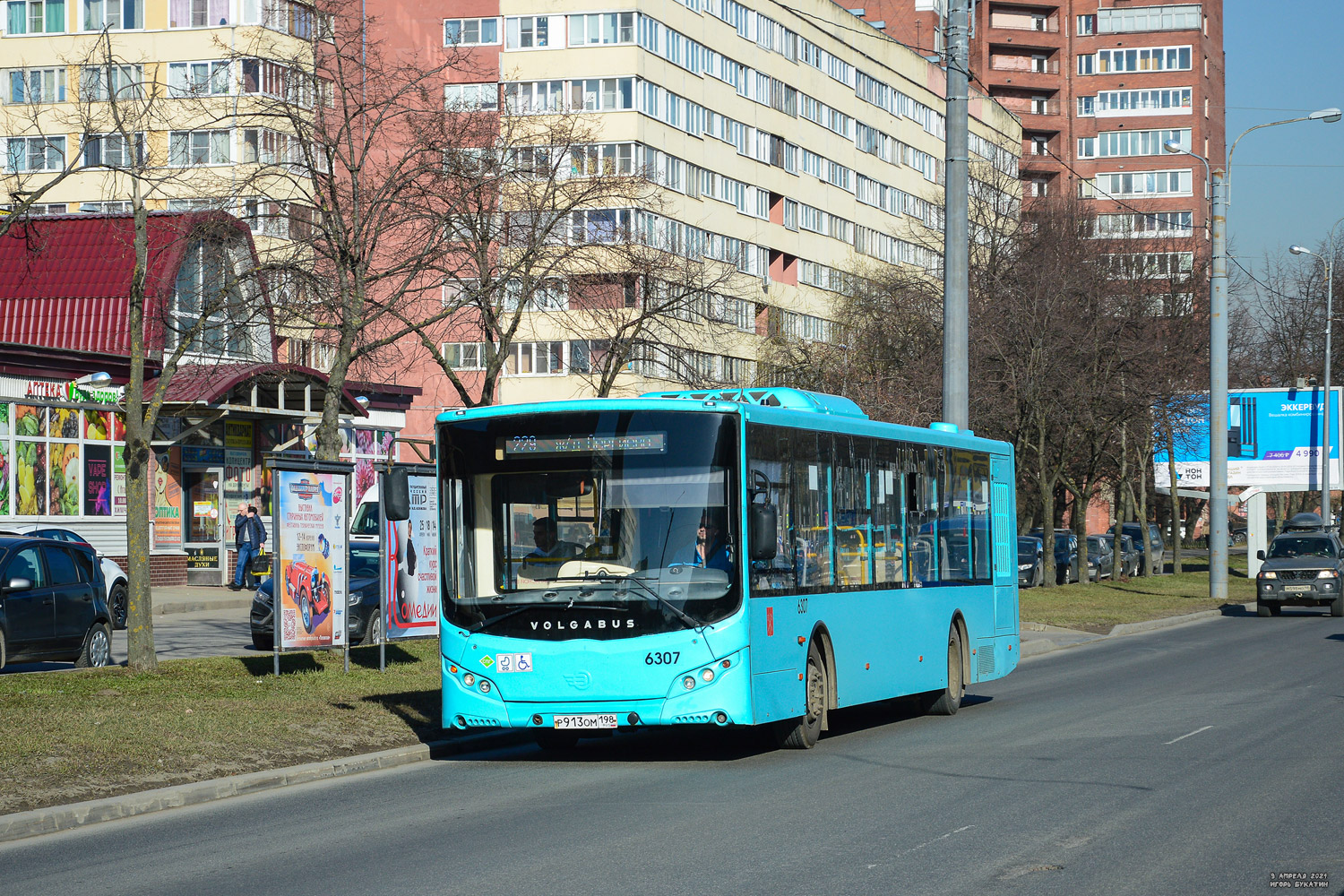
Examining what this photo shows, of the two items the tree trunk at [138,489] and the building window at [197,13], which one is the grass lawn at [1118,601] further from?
the building window at [197,13]

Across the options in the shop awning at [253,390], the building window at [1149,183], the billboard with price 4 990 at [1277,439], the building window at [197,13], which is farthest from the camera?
the building window at [1149,183]

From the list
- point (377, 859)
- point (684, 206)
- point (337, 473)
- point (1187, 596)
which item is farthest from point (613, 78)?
point (377, 859)

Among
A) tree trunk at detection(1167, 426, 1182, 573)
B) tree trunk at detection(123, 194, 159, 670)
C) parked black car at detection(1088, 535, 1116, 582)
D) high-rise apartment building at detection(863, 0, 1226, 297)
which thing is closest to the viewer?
tree trunk at detection(123, 194, 159, 670)

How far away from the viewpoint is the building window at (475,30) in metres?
65.8

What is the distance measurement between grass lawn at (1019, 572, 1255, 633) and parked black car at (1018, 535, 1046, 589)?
5.47 feet

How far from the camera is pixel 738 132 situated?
70.4 meters

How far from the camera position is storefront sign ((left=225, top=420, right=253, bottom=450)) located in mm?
39969

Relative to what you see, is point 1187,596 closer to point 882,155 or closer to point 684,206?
point 684,206

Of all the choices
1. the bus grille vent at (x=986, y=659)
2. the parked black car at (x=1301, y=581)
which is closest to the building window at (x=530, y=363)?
the parked black car at (x=1301, y=581)

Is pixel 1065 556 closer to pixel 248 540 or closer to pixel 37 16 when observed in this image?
pixel 248 540

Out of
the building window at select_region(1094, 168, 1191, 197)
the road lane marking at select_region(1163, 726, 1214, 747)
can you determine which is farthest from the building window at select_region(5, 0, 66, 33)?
the building window at select_region(1094, 168, 1191, 197)

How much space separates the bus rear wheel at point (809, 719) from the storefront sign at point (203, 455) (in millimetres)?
27489

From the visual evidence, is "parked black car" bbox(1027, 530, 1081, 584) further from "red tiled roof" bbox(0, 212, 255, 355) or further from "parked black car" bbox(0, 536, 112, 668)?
"parked black car" bbox(0, 536, 112, 668)

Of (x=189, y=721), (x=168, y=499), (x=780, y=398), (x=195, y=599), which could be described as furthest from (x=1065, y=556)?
(x=189, y=721)
